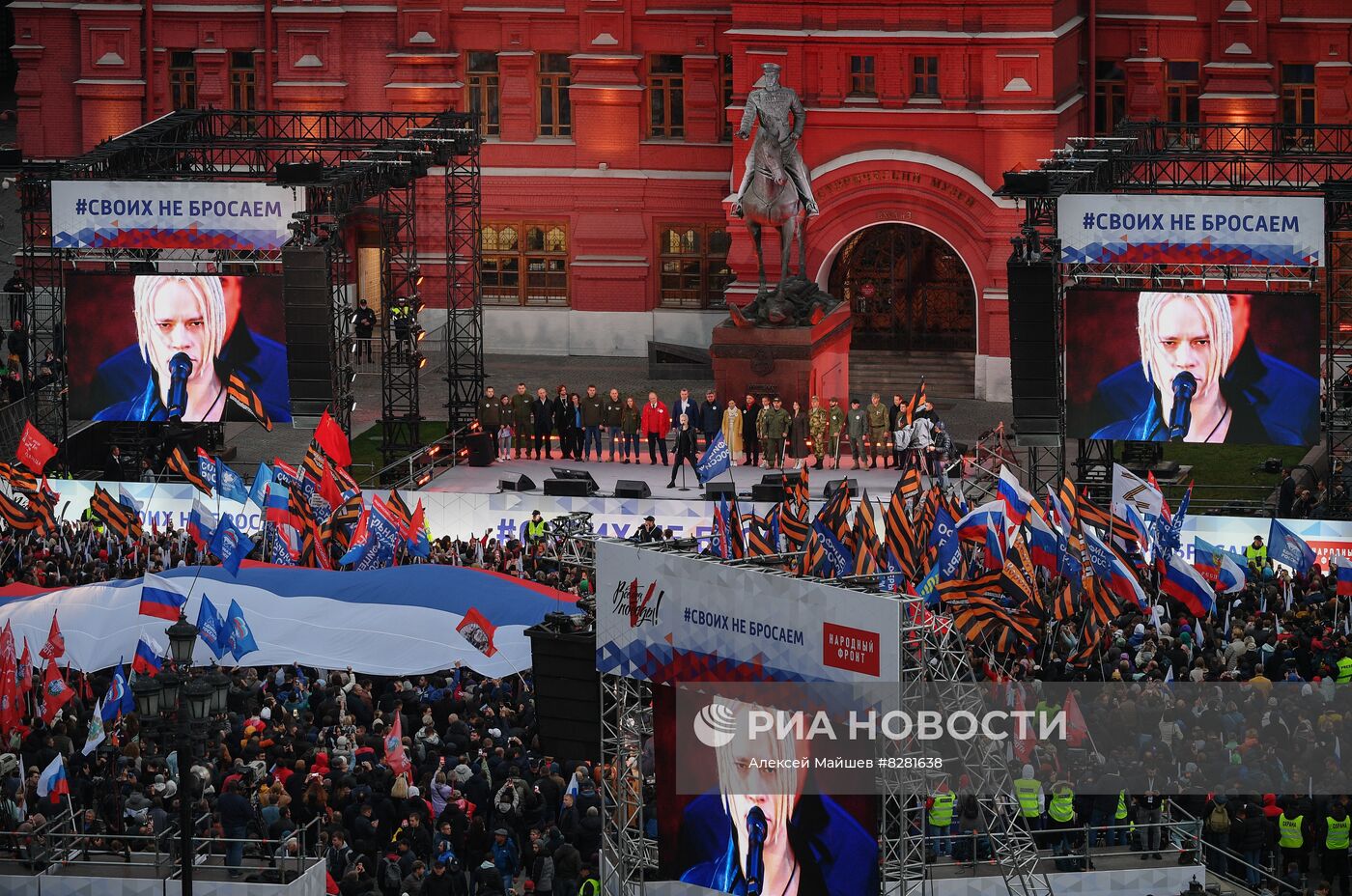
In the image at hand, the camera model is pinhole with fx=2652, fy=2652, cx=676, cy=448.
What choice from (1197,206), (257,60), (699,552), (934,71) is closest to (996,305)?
(934,71)

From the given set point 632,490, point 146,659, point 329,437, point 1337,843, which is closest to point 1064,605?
point 1337,843

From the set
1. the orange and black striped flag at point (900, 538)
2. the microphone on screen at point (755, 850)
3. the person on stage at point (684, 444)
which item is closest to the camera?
the microphone on screen at point (755, 850)

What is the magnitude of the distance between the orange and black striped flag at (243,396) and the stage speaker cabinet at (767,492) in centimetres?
937

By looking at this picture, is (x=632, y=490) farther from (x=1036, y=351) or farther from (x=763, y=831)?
(x=763, y=831)

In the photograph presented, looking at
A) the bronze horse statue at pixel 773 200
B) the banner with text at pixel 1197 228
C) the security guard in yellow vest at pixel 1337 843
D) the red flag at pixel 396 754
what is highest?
the bronze horse statue at pixel 773 200

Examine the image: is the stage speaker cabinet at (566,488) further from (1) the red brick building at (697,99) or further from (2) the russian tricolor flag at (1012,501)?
(1) the red brick building at (697,99)

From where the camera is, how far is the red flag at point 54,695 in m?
33.3

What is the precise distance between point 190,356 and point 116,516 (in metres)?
7.58

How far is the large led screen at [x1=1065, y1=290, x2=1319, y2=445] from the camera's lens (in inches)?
1769

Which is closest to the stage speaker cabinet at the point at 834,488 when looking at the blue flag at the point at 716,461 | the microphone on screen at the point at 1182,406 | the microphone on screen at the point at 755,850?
the blue flag at the point at 716,461

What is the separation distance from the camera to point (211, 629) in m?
34.7

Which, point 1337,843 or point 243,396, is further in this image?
point 243,396

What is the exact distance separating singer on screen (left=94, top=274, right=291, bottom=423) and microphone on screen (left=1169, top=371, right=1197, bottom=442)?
15970mm

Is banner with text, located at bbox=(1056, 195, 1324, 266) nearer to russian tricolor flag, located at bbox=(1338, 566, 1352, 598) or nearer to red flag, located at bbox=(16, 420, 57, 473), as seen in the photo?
russian tricolor flag, located at bbox=(1338, 566, 1352, 598)
